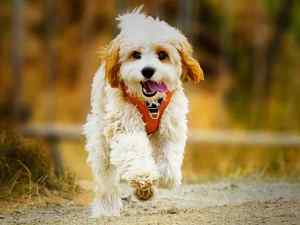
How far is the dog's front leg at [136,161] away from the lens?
627cm

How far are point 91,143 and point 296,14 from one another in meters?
12.6

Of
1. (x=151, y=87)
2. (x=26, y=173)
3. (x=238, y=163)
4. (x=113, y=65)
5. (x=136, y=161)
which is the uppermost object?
(x=113, y=65)

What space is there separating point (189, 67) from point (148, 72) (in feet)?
1.81

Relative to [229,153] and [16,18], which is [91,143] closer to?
[229,153]

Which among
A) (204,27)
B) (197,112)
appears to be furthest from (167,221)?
(204,27)

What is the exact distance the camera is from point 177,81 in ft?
22.0

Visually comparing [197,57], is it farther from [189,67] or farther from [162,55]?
Answer: [162,55]

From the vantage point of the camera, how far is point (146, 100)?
6668 millimetres

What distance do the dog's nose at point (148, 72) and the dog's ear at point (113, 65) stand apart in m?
0.38

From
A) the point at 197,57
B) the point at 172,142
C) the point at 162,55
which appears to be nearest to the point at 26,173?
the point at 172,142

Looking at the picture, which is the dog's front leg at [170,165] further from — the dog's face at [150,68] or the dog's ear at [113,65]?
the dog's ear at [113,65]

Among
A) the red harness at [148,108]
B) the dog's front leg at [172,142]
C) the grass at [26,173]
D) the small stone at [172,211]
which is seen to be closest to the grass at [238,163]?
the grass at [26,173]

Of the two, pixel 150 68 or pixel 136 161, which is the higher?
pixel 150 68

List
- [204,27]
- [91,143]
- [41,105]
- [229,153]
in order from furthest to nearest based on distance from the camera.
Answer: [204,27] < [41,105] < [229,153] < [91,143]
